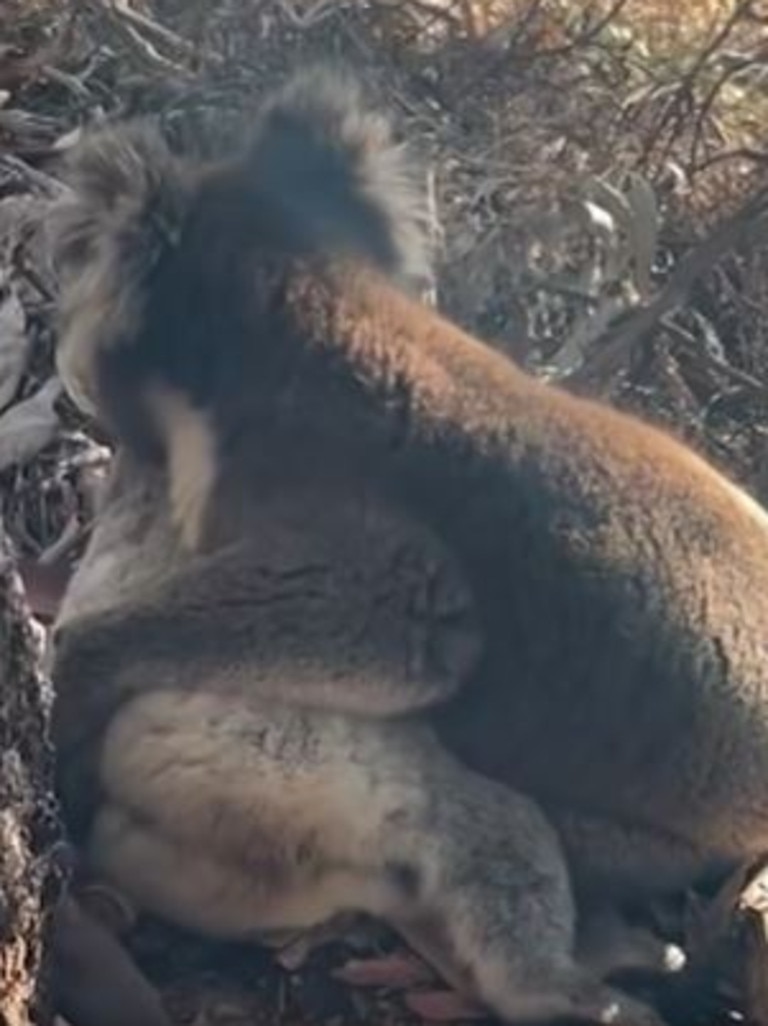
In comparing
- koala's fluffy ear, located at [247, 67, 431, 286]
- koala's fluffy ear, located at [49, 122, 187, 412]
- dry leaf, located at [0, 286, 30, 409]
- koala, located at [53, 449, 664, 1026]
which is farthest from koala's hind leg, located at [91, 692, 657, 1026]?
dry leaf, located at [0, 286, 30, 409]

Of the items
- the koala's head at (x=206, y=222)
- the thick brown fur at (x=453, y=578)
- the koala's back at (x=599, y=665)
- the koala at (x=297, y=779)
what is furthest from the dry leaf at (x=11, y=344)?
the koala's back at (x=599, y=665)

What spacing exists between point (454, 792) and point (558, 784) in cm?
19

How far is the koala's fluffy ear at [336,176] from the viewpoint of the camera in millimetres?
3820

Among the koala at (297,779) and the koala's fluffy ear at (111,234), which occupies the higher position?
the koala's fluffy ear at (111,234)

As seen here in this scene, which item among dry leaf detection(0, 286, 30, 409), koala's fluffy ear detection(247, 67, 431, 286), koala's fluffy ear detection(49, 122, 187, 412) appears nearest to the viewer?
koala's fluffy ear detection(49, 122, 187, 412)

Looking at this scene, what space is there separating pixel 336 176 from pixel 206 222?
0.26 m

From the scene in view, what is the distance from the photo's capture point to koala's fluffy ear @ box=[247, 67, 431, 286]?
150 inches

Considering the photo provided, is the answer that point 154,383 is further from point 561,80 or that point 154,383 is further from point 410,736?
point 561,80

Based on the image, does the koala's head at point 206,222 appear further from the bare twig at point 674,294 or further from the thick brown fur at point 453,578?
the bare twig at point 674,294

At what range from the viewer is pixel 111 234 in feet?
12.1

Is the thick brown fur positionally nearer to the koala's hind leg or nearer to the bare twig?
the koala's hind leg

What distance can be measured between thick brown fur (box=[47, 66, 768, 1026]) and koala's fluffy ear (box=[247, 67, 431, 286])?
0.12 meters

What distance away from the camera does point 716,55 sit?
5906 mm

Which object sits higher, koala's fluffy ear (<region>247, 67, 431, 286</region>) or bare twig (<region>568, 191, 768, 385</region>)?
koala's fluffy ear (<region>247, 67, 431, 286</region>)
